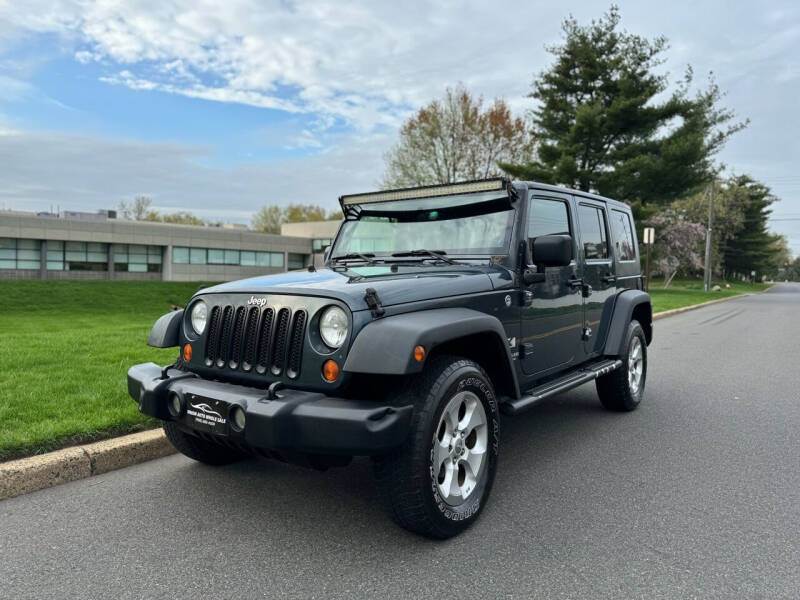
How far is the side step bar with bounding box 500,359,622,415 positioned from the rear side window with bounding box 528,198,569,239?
1056mm

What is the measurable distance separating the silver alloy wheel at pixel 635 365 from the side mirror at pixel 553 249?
7.92 feet

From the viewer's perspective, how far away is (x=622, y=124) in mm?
28828

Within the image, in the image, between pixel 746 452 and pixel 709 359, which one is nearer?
pixel 746 452

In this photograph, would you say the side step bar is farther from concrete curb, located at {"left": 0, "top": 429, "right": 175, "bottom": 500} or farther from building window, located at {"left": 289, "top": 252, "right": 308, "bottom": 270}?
building window, located at {"left": 289, "top": 252, "right": 308, "bottom": 270}

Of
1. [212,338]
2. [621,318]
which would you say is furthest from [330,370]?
[621,318]

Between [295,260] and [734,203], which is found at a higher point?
[734,203]

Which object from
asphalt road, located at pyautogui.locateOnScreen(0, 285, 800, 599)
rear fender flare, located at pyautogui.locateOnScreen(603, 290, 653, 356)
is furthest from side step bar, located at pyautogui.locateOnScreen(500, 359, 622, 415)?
asphalt road, located at pyautogui.locateOnScreen(0, 285, 800, 599)

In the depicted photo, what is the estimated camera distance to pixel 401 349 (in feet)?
9.31

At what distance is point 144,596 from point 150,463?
5.97ft

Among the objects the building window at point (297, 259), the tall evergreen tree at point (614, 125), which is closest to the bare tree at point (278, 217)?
the building window at point (297, 259)

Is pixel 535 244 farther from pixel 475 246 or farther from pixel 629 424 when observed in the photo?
pixel 629 424

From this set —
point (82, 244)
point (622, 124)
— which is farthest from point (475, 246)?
point (82, 244)

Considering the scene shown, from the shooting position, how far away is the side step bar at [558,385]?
146 inches

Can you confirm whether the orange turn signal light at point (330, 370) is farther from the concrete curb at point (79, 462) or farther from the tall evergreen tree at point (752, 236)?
the tall evergreen tree at point (752, 236)
